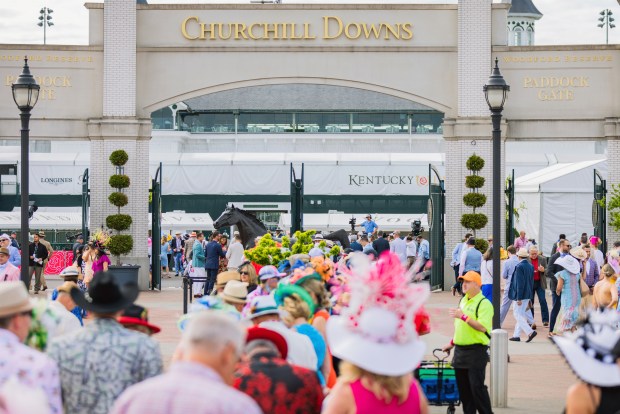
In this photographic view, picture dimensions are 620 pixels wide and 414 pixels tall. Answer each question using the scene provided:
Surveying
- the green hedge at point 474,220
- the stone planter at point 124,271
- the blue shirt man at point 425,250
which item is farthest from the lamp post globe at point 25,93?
the blue shirt man at point 425,250

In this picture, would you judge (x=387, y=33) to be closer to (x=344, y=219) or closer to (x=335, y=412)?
(x=344, y=219)

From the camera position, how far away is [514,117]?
32469mm

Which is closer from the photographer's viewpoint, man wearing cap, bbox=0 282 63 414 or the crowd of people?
the crowd of people

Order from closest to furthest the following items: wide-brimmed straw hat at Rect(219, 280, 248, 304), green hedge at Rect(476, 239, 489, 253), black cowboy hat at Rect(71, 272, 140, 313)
→ black cowboy hat at Rect(71, 272, 140, 313)
wide-brimmed straw hat at Rect(219, 280, 248, 304)
green hedge at Rect(476, 239, 489, 253)

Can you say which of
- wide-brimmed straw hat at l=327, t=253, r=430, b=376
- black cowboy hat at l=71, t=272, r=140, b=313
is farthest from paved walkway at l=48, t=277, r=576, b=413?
wide-brimmed straw hat at l=327, t=253, r=430, b=376

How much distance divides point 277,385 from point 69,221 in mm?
42865

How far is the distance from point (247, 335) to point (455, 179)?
25.6 m

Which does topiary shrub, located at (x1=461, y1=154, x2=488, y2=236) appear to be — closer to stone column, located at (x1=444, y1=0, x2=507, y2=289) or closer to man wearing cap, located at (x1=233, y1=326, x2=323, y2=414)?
stone column, located at (x1=444, y1=0, x2=507, y2=289)

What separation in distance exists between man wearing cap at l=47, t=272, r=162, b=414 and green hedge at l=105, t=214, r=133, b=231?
2497cm

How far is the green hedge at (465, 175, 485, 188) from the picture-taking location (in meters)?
31.6

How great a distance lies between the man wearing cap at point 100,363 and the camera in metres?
6.91

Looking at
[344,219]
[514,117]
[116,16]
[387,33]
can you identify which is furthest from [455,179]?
[344,219]

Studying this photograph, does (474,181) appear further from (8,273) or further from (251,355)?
(251,355)

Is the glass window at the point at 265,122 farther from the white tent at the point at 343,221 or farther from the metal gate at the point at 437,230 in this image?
the metal gate at the point at 437,230
